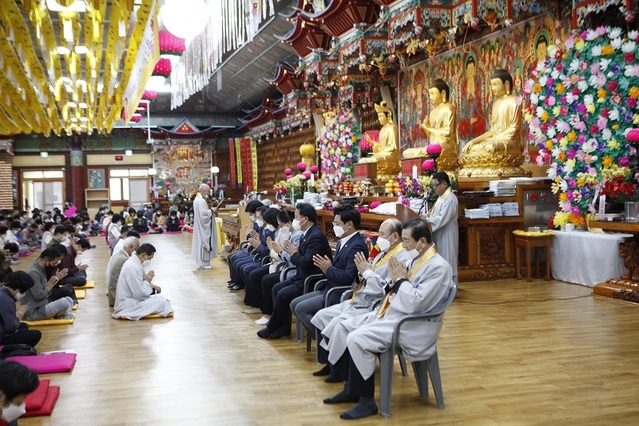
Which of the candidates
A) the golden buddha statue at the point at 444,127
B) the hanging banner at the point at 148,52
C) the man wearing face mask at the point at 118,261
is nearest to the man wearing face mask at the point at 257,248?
the man wearing face mask at the point at 118,261

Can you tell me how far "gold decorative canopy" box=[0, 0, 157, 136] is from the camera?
8156 mm

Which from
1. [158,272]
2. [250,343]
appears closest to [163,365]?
[250,343]

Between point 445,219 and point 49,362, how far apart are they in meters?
4.16

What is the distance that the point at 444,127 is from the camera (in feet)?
39.3

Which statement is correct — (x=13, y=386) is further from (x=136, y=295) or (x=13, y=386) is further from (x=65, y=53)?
(x=65, y=53)

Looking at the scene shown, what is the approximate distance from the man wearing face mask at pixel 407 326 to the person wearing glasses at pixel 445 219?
3489 millimetres

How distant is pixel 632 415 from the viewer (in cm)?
392

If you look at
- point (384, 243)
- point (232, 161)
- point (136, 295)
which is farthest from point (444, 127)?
point (232, 161)

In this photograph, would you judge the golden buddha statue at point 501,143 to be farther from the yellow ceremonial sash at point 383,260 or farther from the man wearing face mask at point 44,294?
the man wearing face mask at point 44,294

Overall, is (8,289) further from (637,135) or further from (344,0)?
(344,0)

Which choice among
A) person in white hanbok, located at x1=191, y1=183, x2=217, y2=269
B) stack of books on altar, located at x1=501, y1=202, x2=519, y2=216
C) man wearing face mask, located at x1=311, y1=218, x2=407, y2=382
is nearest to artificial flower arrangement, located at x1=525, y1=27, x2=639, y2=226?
stack of books on altar, located at x1=501, y1=202, x2=519, y2=216

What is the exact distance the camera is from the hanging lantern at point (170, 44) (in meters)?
10.6

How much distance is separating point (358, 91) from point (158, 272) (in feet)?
20.2

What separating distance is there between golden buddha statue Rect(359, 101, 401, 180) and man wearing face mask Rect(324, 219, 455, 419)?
972 cm
